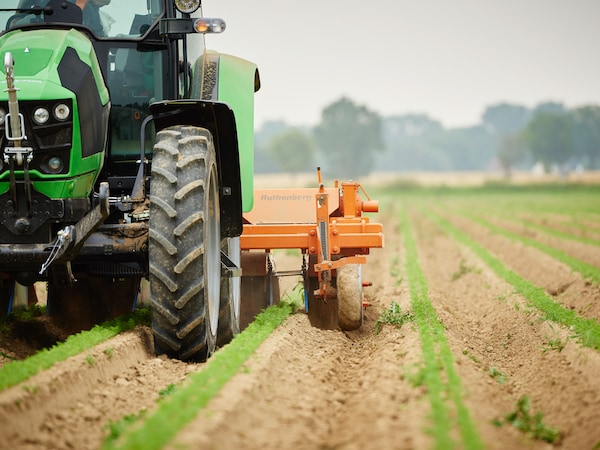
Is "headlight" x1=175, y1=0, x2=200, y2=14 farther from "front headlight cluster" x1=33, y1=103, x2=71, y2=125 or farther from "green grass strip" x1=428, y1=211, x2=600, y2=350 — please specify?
"green grass strip" x1=428, y1=211, x2=600, y2=350

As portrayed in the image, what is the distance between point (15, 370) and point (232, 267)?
2.24 metres

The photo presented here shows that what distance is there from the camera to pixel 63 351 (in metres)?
6.36

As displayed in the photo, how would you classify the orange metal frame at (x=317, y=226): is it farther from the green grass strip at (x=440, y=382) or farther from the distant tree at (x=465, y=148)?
the distant tree at (x=465, y=148)

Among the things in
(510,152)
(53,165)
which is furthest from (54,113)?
(510,152)

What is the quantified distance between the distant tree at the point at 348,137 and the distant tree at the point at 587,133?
1048 inches

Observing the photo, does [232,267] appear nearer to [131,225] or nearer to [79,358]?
[131,225]

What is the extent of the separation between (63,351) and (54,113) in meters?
1.74

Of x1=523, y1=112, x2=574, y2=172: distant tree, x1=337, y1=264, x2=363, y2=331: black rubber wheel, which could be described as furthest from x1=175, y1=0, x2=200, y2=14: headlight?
x1=523, y1=112, x2=574, y2=172: distant tree

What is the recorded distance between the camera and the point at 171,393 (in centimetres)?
571

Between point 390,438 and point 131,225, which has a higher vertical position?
point 131,225

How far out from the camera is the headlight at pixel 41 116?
6414 millimetres

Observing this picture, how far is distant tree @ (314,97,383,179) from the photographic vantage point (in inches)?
4305

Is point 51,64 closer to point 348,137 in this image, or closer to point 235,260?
point 235,260

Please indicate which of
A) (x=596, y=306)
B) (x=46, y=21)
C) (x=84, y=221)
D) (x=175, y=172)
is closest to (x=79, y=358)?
(x=84, y=221)
